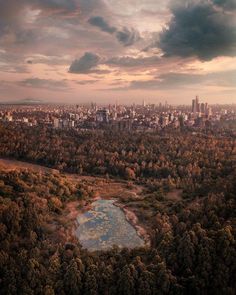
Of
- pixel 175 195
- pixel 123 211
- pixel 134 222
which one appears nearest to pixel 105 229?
pixel 134 222

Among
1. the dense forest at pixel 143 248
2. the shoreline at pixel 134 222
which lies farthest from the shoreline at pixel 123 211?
the dense forest at pixel 143 248

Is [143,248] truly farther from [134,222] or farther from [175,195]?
[175,195]

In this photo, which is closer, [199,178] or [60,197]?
[60,197]

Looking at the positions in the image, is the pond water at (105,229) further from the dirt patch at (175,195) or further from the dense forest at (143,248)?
the dirt patch at (175,195)

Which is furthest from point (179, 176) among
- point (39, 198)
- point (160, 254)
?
point (160, 254)

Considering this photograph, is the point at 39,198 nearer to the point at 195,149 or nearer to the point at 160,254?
the point at 160,254

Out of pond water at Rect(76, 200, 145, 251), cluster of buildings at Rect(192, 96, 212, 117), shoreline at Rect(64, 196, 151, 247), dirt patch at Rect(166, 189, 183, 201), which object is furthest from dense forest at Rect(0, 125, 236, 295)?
cluster of buildings at Rect(192, 96, 212, 117)
